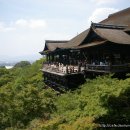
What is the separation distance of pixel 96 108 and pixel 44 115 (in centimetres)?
725

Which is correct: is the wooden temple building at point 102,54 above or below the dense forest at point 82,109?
above

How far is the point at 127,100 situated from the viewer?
1744cm

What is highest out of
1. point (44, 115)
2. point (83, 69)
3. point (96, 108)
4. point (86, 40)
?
point (86, 40)

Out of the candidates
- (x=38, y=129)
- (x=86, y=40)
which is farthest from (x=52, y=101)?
(x=86, y=40)

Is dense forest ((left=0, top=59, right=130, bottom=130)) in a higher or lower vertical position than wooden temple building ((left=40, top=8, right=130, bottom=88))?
lower

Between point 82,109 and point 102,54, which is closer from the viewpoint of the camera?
point 82,109

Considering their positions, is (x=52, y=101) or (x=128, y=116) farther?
(x=52, y=101)

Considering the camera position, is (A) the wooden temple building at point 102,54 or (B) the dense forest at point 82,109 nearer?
(B) the dense forest at point 82,109

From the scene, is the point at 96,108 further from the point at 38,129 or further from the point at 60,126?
the point at 38,129

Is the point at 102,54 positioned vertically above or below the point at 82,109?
above

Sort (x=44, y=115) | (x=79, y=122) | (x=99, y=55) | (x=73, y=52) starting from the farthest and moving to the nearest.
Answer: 1. (x=73, y=52)
2. (x=99, y=55)
3. (x=44, y=115)
4. (x=79, y=122)

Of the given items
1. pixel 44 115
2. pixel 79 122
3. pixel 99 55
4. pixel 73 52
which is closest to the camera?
pixel 79 122

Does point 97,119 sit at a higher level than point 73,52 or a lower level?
lower

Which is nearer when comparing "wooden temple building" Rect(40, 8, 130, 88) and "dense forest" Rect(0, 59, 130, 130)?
"dense forest" Rect(0, 59, 130, 130)
